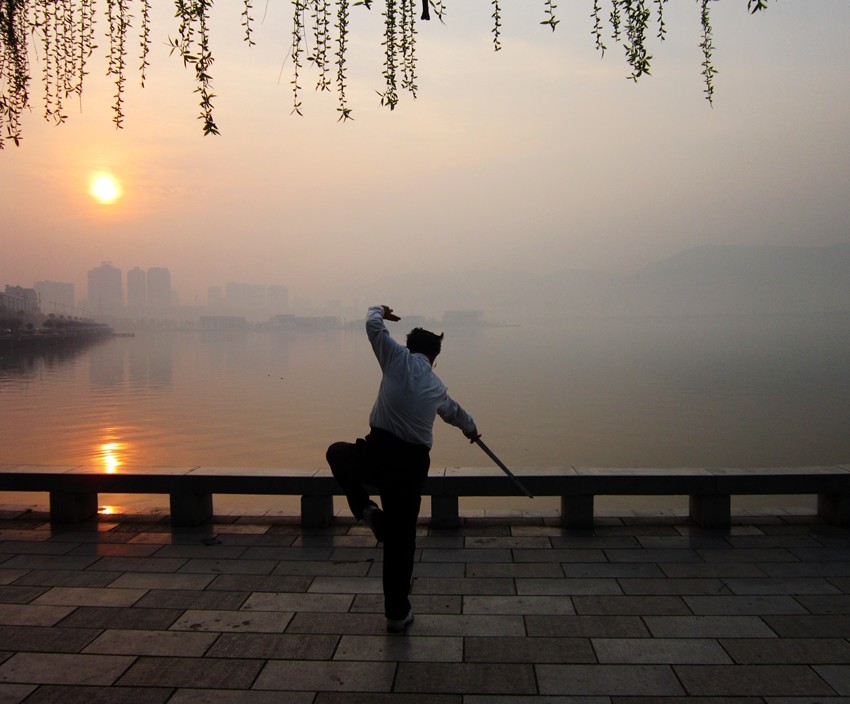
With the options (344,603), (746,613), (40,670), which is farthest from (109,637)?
(746,613)

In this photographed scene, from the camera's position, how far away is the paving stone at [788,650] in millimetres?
3344

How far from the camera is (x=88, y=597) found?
420 cm

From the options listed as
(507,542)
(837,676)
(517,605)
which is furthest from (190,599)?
(837,676)

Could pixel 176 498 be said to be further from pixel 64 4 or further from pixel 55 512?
pixel 64 4

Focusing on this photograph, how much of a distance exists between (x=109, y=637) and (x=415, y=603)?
1683 mm

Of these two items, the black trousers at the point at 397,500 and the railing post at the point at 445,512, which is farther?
the railing post at the point at 445,512

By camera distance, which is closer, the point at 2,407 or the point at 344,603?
the point at 344,603

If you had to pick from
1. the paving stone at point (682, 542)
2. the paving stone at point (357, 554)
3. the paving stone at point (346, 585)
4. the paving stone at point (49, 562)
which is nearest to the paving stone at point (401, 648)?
the paving stone at point (346, 585)

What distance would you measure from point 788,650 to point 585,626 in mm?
997

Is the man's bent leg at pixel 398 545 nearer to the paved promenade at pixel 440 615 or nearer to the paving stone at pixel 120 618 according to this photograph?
the paved promenade at pixel 440 615

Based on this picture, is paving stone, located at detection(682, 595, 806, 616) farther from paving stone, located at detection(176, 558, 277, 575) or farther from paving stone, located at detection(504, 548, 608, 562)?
paving stone, located at detection(176, 558, 277, 575)

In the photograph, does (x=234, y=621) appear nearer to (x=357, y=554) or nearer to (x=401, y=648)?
(x=401, y=648)

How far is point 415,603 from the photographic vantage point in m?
4.11

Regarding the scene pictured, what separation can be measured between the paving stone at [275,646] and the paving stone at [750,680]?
174cm
